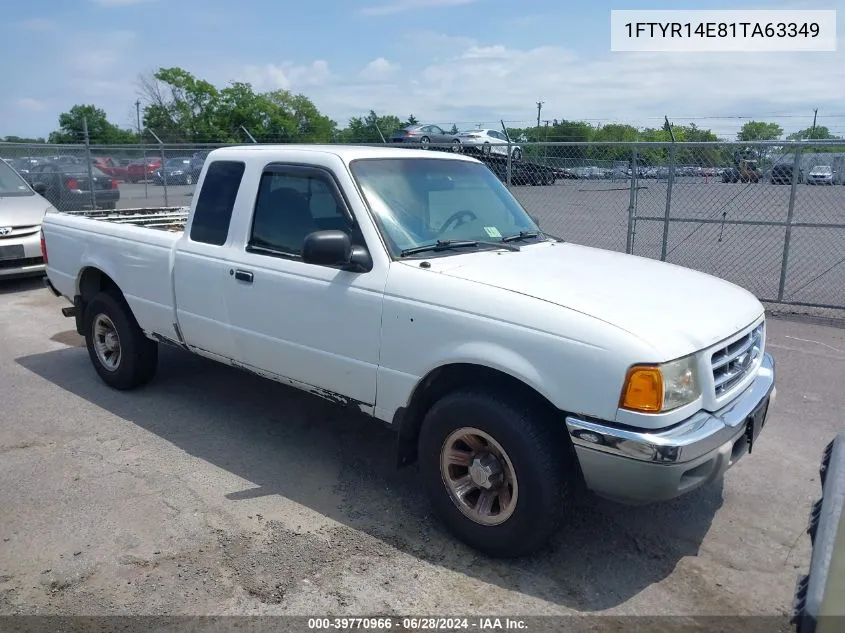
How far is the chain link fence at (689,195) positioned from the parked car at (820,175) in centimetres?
2

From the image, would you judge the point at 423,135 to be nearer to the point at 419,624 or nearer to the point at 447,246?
the point at 447,246

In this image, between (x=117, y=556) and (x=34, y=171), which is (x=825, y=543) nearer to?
(x=117, y=556)

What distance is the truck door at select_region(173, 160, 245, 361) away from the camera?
Result: 15.1 ft

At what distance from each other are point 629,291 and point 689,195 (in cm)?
708

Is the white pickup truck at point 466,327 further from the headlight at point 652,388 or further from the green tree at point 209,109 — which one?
the green tree at point 209,109

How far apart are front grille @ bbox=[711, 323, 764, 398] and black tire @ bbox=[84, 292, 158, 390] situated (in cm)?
423

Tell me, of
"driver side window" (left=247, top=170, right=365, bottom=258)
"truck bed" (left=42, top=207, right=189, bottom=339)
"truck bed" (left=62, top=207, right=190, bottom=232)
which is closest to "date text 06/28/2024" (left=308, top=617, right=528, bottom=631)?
"driver side window" (left=247, top=170, right=365, bottom=258)

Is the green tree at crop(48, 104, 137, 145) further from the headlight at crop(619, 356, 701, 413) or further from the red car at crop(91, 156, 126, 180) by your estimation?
the headlight at crop(619, 356, 701, 413)

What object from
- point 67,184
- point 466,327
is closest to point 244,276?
point 466,327

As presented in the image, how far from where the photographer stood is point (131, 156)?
50.6 feet

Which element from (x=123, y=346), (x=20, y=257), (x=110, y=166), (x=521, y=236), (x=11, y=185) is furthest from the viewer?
(x=110, y=166)

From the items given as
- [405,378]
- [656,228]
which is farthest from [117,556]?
[656,228]

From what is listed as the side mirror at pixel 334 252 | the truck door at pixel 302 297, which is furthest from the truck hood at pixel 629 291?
the truck door at pixel 302 297

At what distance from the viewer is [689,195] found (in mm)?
9852
